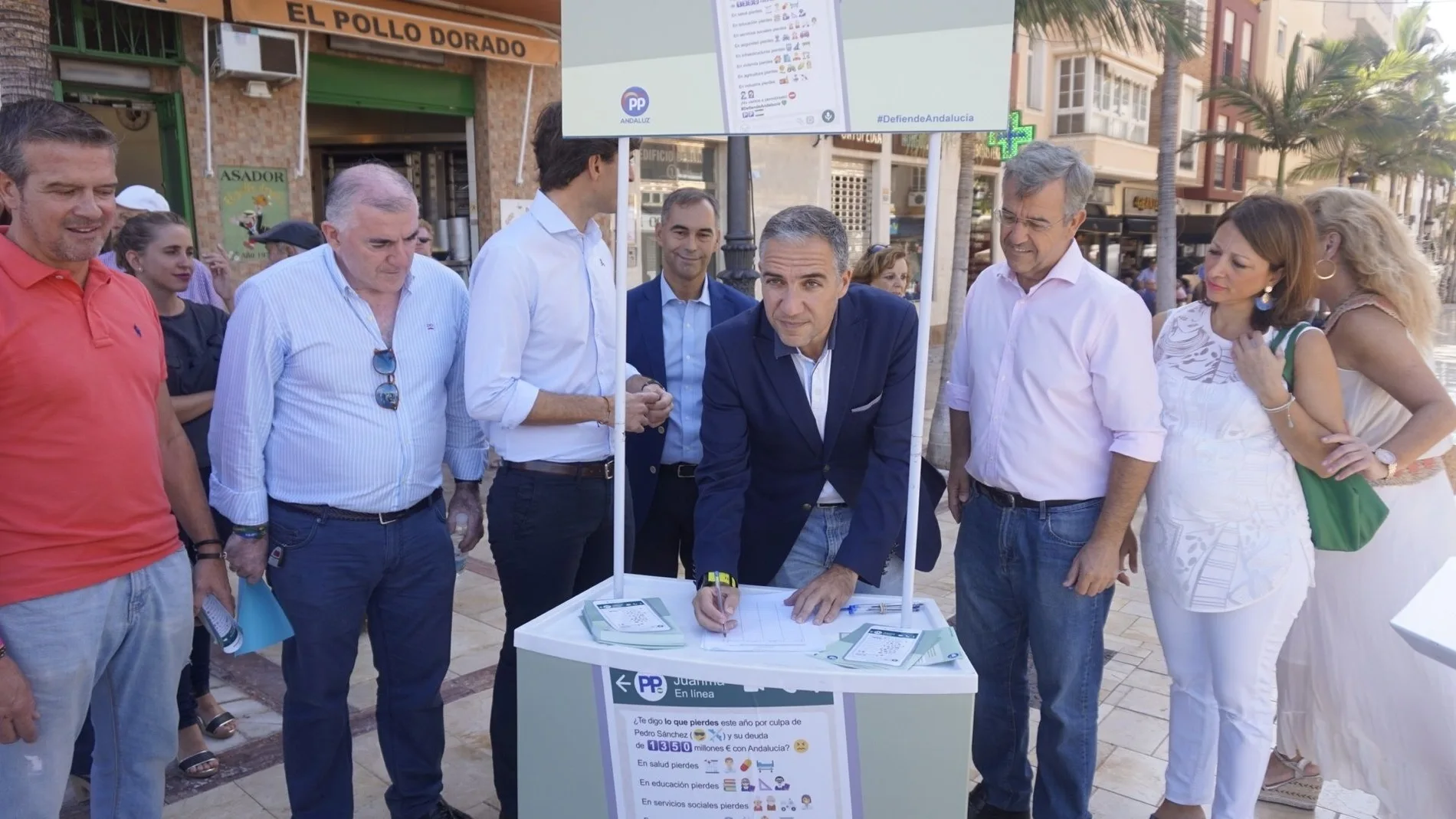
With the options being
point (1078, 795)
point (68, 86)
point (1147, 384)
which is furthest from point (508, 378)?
point (68, 86)

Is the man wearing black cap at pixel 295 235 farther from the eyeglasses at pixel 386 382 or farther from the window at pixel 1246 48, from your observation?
the window at pixel 1246 48

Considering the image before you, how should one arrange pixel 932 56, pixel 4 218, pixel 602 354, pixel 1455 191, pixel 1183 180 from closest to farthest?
pixel 932 56, pixel 602 354, pixel 4 218, pixel 1183 180, pixel 1455 191

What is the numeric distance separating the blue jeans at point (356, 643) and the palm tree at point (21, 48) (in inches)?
106

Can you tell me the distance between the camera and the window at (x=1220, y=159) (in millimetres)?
29266

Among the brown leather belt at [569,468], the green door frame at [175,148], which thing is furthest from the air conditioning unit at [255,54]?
the brown leather belt at [569,468]

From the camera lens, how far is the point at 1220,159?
29781mm

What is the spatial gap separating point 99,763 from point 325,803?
584mm

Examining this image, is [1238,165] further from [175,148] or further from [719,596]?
[719,596]

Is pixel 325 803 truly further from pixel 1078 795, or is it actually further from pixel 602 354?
pixel 1078 795

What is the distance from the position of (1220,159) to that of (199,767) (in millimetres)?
33166

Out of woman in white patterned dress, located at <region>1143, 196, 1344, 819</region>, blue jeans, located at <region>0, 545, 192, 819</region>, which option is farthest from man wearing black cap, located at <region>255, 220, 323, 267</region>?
woman in white patterned dress, located at <region>1143, 196, 1344, 819</region>

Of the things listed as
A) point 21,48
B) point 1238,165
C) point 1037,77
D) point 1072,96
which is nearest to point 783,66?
point 21,48

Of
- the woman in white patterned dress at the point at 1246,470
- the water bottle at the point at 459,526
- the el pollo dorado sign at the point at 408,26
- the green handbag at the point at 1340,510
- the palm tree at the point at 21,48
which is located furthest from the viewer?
the el pollo dorado sign at the point at 408,26

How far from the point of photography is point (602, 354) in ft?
9.22
